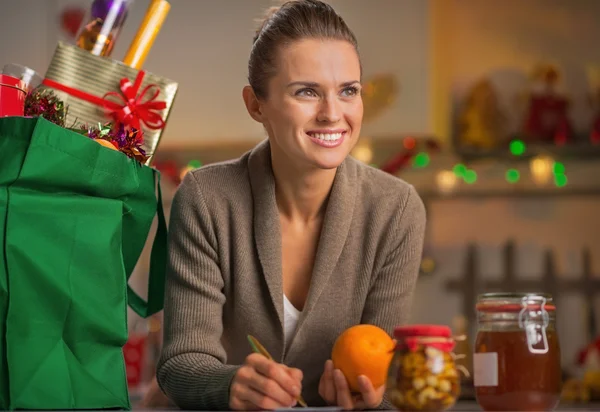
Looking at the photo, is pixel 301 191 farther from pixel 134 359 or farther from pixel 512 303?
pixel 134 359

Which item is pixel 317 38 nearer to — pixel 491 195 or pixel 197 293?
pixel 197 293

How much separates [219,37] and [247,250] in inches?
87.7

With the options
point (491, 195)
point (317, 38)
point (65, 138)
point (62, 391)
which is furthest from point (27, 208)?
point (491, 195)

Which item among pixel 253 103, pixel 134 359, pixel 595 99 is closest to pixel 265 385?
pixel 253 103

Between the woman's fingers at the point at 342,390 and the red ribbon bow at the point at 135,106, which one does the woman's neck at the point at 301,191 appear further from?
the woman's fingers at the point at 342,390

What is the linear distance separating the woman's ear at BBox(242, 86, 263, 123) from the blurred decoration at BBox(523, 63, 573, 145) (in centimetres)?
222

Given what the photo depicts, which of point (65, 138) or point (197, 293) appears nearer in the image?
point (65, 138)

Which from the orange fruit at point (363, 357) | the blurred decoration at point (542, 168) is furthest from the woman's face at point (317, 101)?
the blurred decoration at point (542, 168)

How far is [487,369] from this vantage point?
1016 mm

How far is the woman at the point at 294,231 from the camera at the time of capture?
1.39 metres

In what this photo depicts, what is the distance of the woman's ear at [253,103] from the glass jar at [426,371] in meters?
0.67

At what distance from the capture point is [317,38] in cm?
143

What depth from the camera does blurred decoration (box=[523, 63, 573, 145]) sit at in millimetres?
3549

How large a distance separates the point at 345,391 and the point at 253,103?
1.94 ft
